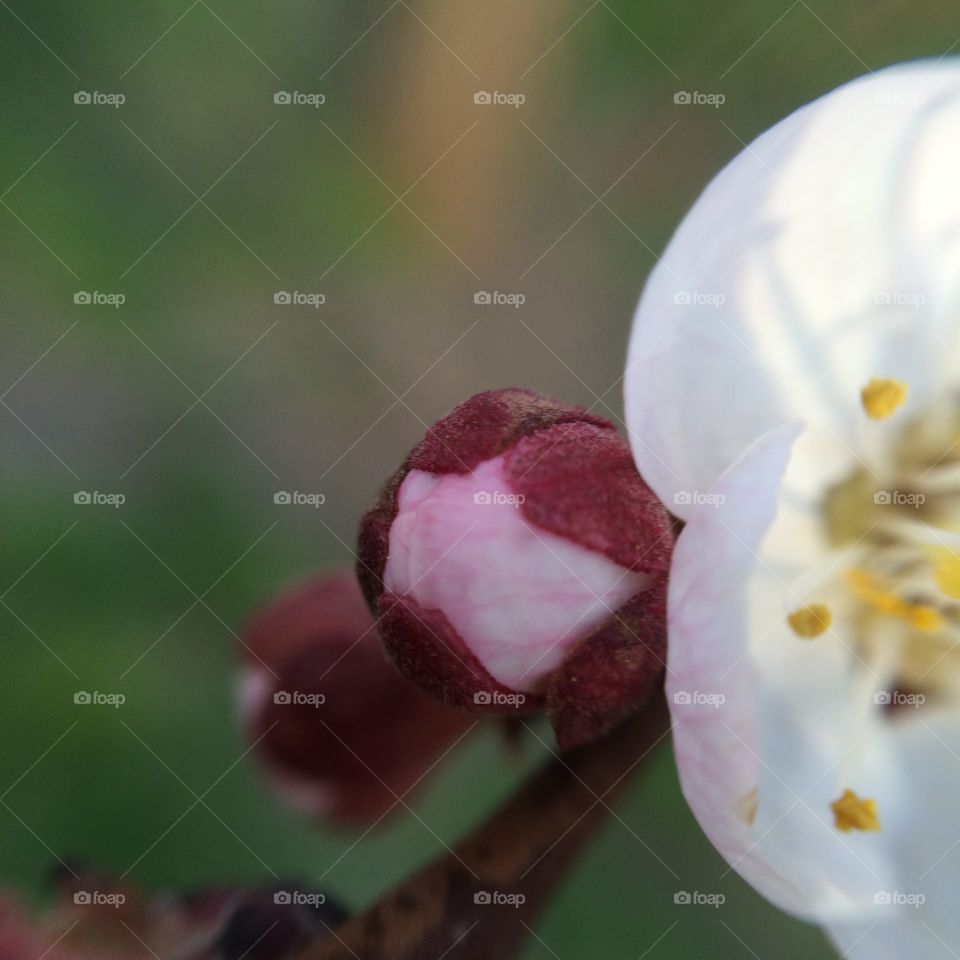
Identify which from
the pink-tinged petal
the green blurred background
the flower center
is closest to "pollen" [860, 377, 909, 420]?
the flower center

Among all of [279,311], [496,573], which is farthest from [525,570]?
[279,311]

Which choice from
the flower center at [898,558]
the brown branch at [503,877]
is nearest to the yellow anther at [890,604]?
the flower center at [898,558]

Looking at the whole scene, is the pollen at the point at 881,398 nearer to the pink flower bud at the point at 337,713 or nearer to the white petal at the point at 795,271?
the white petal at the point at 795,271

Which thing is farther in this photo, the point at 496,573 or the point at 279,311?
the point at 279,311

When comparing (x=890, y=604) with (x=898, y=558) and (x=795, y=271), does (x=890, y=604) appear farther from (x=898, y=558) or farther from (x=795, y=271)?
(x=795, y=271)

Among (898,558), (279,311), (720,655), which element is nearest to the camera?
(720,655)

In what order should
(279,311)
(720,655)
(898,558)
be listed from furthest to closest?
1. (279,311)
2. (898,558)
3. (720,655)

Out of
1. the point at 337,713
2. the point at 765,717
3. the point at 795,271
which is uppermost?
the point at 795,271
